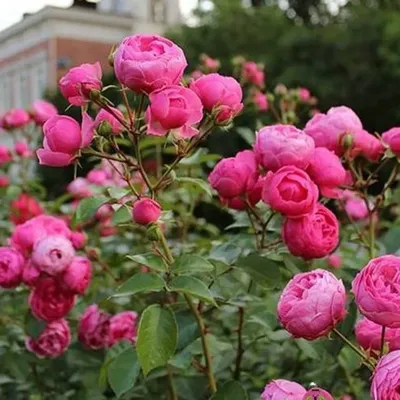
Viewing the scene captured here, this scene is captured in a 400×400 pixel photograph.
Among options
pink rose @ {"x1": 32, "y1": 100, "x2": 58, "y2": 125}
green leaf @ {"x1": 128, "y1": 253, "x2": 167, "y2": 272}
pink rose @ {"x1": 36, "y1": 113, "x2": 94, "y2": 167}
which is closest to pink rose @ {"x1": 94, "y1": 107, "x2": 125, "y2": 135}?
pink rose @ {"x1": 36, "y1": 113, "x2": 94, "y2": 167}

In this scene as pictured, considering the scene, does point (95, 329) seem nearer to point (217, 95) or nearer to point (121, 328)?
point (121, 328)

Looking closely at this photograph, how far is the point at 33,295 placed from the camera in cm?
132

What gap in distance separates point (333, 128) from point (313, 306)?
437mm

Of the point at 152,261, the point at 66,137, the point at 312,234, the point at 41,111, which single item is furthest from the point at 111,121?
the point at 41,111

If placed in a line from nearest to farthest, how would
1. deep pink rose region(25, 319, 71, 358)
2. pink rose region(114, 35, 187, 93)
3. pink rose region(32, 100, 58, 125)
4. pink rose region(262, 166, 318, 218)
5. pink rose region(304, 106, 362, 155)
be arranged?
1. pink rose region(114, 35, 187, 93)
2. pink rose region(262, 166, 318, 218)
3. pink rose region(304, 106, 362, 155)
4. deep pink rose region(25, 319, 71, 358)
5. pink rose region(32, 100, 58, 125)

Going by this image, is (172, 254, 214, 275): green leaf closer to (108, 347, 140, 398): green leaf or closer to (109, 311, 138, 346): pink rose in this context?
(108, 347, 140, 398): green leaf

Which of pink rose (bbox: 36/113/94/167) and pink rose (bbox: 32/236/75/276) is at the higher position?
pink rose (bbox: 36/113/94/167)

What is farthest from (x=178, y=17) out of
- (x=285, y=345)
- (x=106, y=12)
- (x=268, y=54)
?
(x=285, y=345)

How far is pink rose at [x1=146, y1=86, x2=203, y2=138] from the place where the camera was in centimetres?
98

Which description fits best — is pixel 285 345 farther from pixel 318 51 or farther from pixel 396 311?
pixel 318 51

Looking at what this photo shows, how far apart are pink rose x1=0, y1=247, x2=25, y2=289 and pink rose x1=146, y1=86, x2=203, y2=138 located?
38 centimetres

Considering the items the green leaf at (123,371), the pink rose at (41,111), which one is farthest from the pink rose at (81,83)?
the pink rose at (41,111)

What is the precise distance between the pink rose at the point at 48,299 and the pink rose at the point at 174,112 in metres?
0.38

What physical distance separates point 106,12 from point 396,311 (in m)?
22.6
